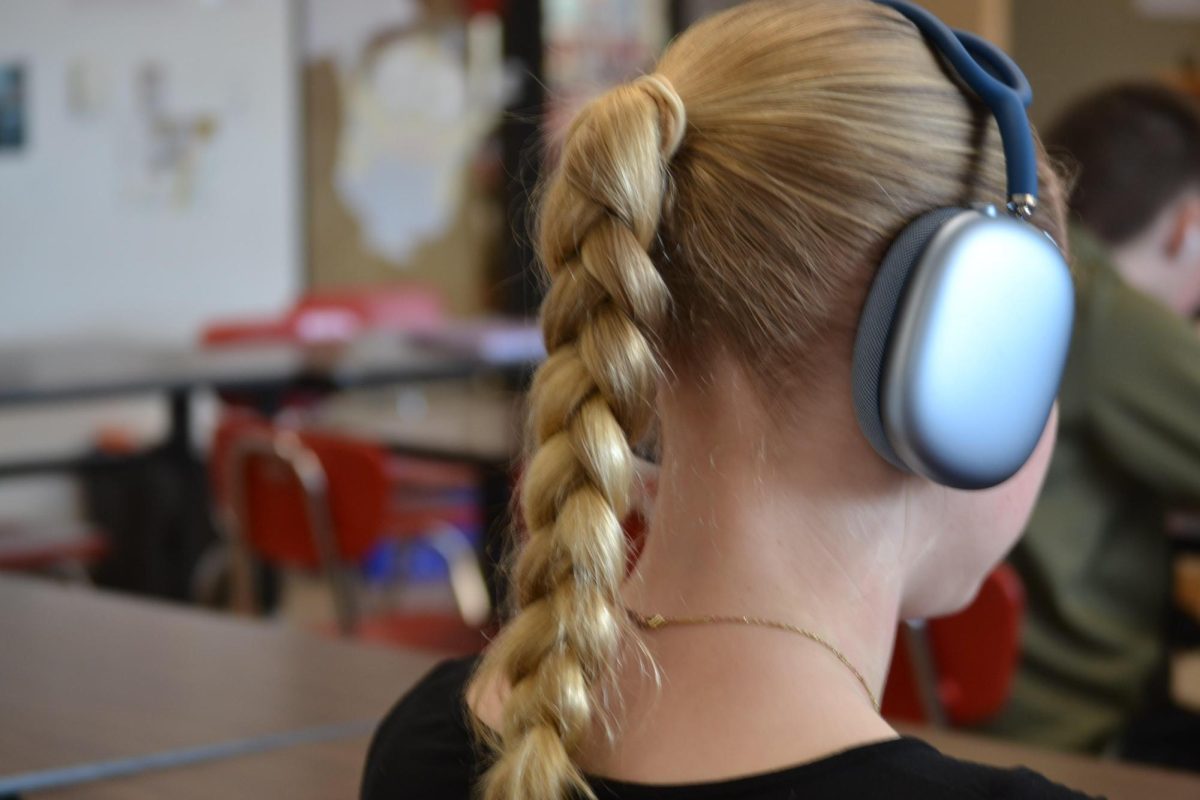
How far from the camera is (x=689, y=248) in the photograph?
729mm

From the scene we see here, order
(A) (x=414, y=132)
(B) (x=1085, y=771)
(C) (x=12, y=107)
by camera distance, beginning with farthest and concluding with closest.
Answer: (A) (x=414, y=132)
(C) (x=12, y=107)
(B) (x=1085, y=771)

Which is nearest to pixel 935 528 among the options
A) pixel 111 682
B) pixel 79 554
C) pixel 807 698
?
pixel 807 698

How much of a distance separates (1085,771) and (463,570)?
343 centimetres

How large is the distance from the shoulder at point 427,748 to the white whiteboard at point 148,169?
3814mm

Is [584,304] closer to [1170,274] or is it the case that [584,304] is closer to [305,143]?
[1170,274]

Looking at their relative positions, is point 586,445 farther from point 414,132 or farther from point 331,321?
point 414,132

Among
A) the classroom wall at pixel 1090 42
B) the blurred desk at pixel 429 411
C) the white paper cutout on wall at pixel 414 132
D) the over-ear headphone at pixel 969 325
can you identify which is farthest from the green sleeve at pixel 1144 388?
the white paper cutout on wall at pixel 414 132

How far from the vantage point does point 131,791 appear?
1.06 m

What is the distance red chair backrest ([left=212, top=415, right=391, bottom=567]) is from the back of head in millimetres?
1195

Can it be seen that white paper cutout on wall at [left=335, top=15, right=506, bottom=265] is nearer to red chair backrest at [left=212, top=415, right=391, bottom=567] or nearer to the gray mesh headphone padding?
red chair backrest at [left=212, top=415, right=391, bottom=567]

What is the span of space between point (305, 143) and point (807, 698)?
15.1 ft

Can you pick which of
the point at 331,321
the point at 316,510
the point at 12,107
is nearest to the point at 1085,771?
the point at 316,510

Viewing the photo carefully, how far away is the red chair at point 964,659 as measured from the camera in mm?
1645

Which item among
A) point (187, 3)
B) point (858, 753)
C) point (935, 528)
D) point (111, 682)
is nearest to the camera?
point (858, 753)
